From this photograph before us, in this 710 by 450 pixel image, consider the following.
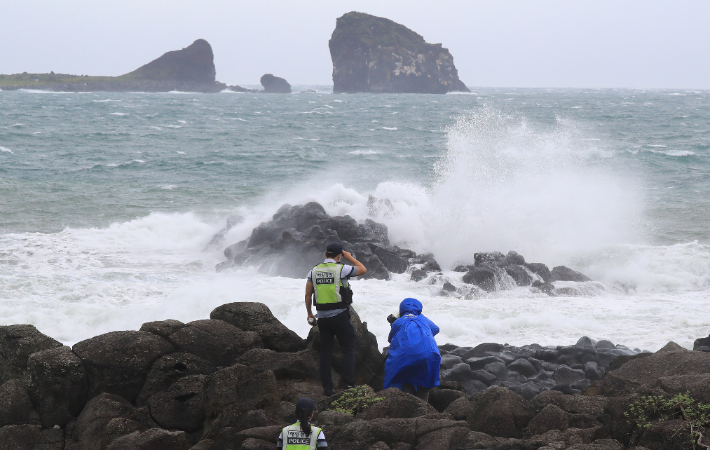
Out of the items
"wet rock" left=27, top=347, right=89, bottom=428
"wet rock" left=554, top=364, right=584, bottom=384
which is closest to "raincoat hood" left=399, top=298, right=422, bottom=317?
"wet rock" left=554, top=364, right=584, bottom=384

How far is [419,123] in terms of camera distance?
55.5 meters

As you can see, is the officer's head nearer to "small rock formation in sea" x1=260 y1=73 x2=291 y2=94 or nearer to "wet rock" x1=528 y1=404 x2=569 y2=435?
"wet rock" x1=528 y1=404 x2=569 y2=435

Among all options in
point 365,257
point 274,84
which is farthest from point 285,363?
point 274,84

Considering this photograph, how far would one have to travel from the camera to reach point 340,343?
7219mm

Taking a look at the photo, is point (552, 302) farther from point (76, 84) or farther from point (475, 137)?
point (76, 84)

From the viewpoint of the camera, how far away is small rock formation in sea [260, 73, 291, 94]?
14612cm

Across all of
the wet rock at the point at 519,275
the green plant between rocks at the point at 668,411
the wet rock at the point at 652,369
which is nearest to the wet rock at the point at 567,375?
the wet rock at the point at 652,369

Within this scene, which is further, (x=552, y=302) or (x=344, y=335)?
(x=552, y=302)

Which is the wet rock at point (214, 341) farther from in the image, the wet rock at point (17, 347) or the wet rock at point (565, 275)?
the wet rock at point (565, 275)

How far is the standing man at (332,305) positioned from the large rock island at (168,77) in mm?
136098

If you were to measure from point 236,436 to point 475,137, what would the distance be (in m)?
21.5

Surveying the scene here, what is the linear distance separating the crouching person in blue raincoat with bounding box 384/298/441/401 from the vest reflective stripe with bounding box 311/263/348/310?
674 mm

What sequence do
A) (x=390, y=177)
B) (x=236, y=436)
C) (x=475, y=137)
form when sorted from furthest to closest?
(x=390, y=177), (x=475, y=137), (x=236, y=436)

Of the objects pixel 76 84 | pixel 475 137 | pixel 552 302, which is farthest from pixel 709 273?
pixel 76 84
